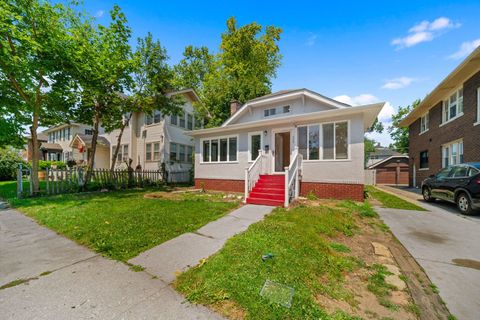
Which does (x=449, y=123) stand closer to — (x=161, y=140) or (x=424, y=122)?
(x=424, y=122)

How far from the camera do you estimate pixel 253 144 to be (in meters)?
11.2

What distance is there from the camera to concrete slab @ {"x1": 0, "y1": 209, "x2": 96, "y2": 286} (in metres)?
3.22

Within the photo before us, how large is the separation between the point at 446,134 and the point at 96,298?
1763 cm

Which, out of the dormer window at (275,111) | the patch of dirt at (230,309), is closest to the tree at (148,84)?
the dormer window at (275,111)

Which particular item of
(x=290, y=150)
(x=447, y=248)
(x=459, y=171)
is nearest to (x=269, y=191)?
(x=290, y=150)

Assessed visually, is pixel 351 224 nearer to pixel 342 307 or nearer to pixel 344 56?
pixel 342 307

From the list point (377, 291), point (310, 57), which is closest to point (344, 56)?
point (310, 57)

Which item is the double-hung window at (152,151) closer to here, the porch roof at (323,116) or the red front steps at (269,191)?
the porch roof at (323,116)

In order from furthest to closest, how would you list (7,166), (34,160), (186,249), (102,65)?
1. (7,166)
2. (102,65)
3. (34,160)
4. (186,249)

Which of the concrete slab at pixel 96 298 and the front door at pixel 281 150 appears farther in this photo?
the front door at pixel 281 150

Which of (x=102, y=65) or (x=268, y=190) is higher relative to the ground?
(x=102, y=65)

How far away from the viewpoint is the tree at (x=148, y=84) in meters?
13.4

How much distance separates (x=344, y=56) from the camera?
11.2m

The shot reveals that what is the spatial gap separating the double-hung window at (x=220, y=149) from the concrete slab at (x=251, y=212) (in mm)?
4666
